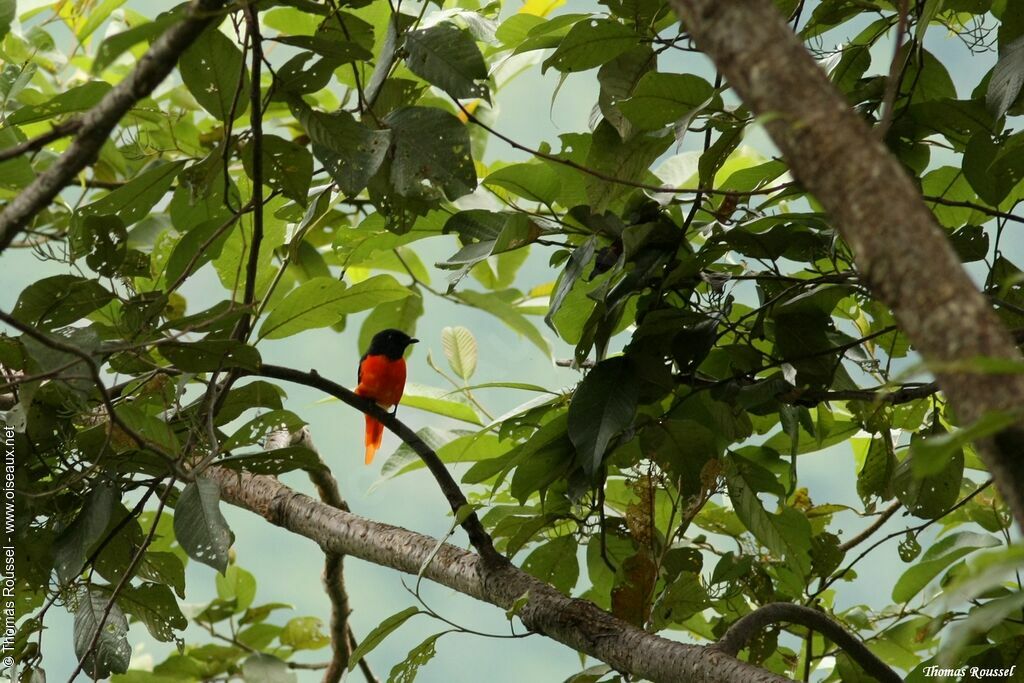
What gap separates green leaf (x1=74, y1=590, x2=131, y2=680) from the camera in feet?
A: 6.39

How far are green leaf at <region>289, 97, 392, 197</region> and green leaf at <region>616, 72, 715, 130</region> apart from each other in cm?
40

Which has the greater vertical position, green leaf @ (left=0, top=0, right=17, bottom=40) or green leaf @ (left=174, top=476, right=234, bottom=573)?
green leaf @ (left=0, top=0, right=17, bottom=40)

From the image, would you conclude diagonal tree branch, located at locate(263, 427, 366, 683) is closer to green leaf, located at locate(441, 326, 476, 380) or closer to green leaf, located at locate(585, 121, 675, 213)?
green leaf, located at locate(441, 326, 476, 380)

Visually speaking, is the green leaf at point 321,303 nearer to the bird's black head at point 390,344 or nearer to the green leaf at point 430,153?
the green leaf at point 430,153

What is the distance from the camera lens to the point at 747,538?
8.56 feet

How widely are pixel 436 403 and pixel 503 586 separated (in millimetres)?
1061

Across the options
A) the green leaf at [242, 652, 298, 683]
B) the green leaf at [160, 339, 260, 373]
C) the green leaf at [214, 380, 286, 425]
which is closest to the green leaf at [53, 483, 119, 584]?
the green leaf at [214, 380, 286, 425]

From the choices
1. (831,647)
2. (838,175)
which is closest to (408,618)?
(831,647)

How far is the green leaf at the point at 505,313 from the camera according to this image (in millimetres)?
3041

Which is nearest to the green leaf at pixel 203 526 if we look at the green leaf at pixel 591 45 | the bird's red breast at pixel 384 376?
the green leaf at pixel 591 45

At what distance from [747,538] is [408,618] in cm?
100

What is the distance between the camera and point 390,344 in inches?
158

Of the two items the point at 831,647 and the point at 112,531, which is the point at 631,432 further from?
the point at 831,647

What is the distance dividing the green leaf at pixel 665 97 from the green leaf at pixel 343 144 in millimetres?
401
